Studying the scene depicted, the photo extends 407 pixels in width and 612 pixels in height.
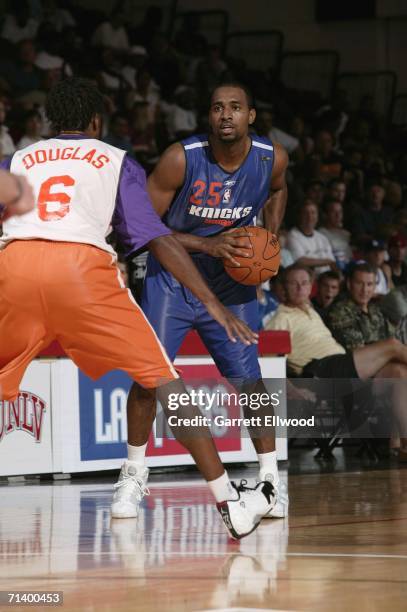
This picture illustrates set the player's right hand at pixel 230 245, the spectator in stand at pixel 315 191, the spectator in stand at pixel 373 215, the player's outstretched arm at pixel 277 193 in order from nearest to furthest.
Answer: the player's right hand at pixel 230 245
the player's outstretched arm at pixel 277 193
the spectator in stand at pixel 315 191
the spectator in stand at pixel 373 215

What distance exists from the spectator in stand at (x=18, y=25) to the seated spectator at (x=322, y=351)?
6.62 metres

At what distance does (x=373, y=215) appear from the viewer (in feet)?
45.4

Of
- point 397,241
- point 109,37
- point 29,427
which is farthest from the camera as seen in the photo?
point 109,37

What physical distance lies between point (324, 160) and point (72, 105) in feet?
36.8

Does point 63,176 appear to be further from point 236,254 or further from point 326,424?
point 326,424

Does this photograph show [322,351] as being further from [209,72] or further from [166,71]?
[209,72]

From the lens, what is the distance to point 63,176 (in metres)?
4.39

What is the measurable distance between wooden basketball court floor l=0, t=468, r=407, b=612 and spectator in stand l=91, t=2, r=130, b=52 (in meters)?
10.1

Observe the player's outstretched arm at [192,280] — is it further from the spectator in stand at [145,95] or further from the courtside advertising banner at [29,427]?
the spectator in stand at [145,95]

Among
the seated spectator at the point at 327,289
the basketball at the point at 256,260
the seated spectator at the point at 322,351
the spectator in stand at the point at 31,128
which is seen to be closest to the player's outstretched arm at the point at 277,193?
the basketball at the point at 256,260

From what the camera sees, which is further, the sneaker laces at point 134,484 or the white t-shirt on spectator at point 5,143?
the white t-shirt on spectator at point 5,143

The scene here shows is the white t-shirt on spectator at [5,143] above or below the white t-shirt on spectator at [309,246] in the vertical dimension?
above

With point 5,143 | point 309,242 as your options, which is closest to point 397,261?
point 309,242

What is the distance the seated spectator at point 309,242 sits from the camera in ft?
37.7
